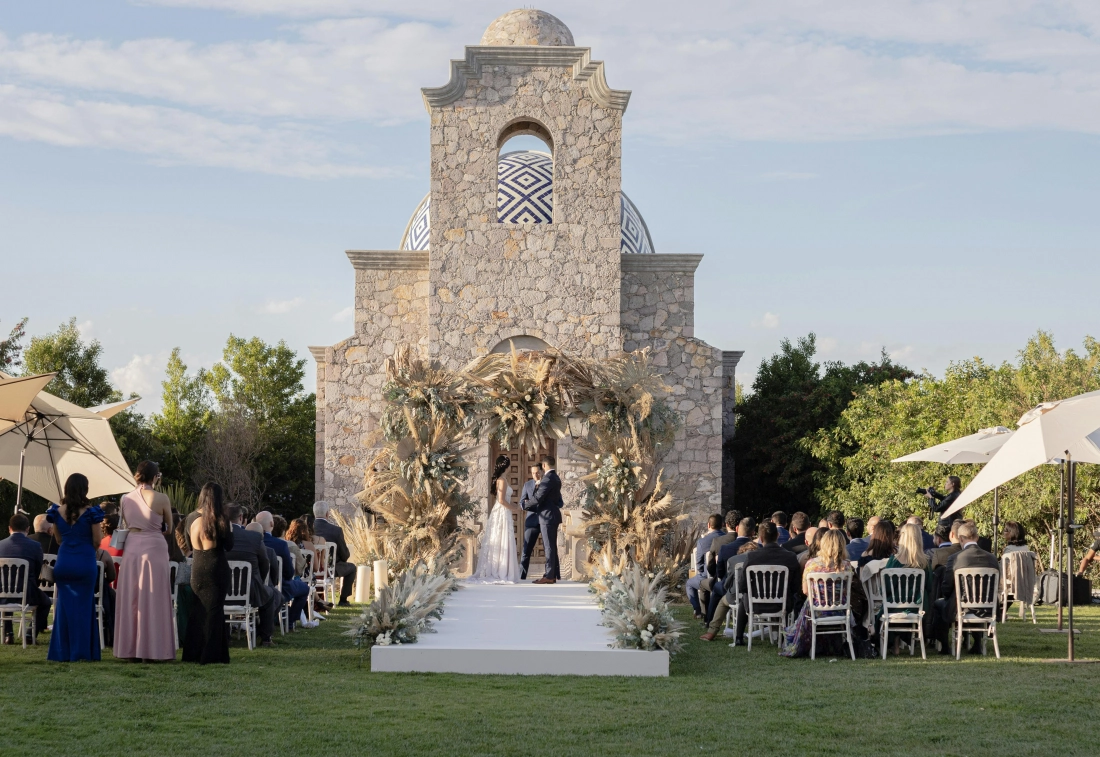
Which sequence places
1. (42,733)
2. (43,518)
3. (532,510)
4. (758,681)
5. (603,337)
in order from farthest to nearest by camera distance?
(603,337)
(532,510)
(43,518)
(758,681)
(42,733)

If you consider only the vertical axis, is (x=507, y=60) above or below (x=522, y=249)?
above

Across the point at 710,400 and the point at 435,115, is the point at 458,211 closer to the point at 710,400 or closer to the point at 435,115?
the point at 435,115

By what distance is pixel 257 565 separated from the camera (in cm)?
1122

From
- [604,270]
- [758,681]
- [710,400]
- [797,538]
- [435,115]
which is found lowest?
[758,681]

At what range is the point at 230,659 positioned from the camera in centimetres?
1025

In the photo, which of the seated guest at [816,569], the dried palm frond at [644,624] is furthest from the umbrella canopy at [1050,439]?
the dried palm frond at [644,624]

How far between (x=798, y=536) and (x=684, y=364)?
8.64 meters

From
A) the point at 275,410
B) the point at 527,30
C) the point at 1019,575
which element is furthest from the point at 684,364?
the point at 275,410

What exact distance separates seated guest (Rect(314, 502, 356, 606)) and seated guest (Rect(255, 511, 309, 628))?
94.3 inches

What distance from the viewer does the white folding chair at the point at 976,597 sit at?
10.7 metres

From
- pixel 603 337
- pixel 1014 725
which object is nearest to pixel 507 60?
pixel 603 337

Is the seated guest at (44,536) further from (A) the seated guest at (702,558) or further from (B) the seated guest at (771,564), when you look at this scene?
(A) the seated guest at (702,558)

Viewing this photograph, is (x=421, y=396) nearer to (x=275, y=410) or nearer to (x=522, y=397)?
(x=522, y=397)

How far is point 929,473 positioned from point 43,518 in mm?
15647
